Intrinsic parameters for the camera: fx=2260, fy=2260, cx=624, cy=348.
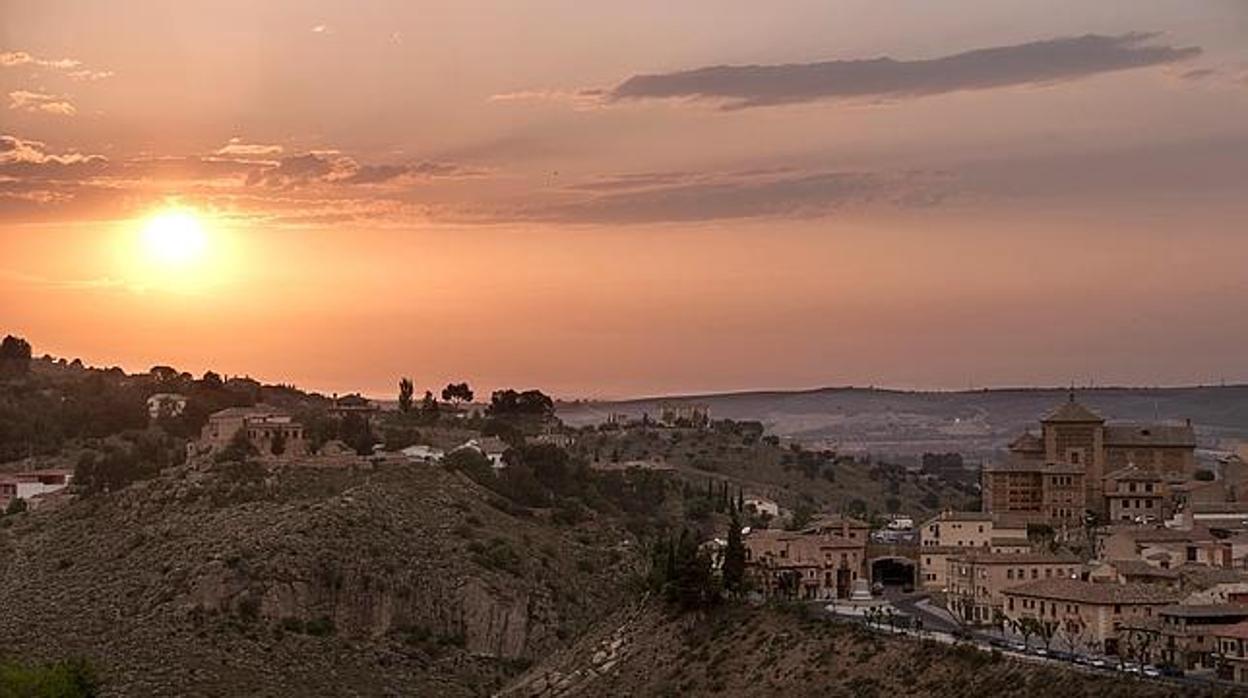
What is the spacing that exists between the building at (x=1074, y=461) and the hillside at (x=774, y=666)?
1329 cm

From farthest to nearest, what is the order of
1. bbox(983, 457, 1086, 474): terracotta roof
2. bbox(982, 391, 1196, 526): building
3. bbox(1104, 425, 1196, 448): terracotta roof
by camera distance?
bbox(1104, 425, 1196, 448): terracotta roof < bbox(983, 457, 1086, 474): terracotta roof < bbox(982, 391, 1196, 526): building

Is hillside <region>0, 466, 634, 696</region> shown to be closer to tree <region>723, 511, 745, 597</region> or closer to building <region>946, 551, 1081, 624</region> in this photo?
tree <region>723, 511, 745, 597</region>

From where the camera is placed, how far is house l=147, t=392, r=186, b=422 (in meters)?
105

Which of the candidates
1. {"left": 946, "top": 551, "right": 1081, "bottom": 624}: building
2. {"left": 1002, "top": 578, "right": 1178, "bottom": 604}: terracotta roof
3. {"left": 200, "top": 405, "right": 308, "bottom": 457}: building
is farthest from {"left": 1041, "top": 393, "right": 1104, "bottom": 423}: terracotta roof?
{"left": 200, "top": 405, "right": 308, "bottom": 457}: building

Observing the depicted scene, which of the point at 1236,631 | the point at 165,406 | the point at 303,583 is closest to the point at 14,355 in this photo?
the point at 165,406

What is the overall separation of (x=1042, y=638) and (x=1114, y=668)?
20.8 ft

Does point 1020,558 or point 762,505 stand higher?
point 762,505

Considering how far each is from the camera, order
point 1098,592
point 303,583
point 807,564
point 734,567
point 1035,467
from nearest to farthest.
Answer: point 1098,592, point 734,567, point 807,564, point 1035,467, point 303,583

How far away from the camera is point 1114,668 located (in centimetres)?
4397

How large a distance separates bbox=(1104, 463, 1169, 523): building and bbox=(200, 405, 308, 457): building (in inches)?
1304

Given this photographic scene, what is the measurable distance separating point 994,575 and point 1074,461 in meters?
14.8

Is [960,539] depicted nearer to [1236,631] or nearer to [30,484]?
[1236,631]

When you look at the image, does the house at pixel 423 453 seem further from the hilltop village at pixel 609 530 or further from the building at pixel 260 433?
the building at pixel 260 433

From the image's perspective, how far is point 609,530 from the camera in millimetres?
84500
